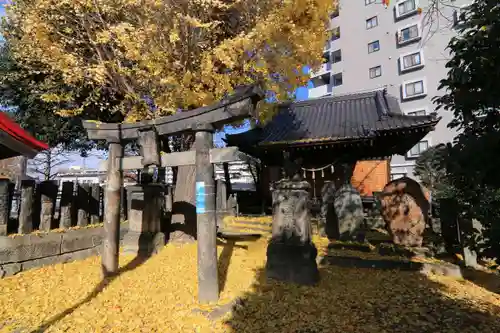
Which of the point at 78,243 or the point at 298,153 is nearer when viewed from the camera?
the point at 78,243

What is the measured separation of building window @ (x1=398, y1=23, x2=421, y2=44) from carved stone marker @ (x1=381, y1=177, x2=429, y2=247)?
2395cm

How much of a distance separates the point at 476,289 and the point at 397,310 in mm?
1940

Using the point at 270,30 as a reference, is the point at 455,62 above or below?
below

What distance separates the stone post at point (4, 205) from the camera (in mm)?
5328

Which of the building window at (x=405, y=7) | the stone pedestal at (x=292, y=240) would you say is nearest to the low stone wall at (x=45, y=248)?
the stone pedestal at (x=292, y=240)

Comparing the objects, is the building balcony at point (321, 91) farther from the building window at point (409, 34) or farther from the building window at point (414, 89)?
the building window at point (414, 89)

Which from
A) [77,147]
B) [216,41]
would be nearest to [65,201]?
[216,41]

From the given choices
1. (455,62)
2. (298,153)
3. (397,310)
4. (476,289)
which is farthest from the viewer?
(298,153)

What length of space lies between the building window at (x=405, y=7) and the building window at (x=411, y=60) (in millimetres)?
3954

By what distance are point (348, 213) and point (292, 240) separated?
3804mm

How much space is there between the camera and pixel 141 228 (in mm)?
7176

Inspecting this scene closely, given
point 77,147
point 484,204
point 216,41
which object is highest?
point 216,41

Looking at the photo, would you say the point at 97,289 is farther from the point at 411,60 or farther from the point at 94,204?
the point at 411,60

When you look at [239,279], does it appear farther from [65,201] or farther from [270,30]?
[270,30]
